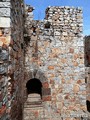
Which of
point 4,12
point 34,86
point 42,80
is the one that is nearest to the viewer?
point 4,12

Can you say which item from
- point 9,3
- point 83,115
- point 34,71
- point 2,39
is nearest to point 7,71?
point 2,39

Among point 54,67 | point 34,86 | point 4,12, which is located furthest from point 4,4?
point 34,86

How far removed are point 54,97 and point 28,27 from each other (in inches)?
93.1

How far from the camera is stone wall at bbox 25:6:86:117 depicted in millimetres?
7504

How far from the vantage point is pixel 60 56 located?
25.1ft

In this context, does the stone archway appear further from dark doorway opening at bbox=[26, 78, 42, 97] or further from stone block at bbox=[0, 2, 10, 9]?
stone block at bbox=[0, 2, 10, 9]

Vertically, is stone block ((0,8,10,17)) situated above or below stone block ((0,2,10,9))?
below

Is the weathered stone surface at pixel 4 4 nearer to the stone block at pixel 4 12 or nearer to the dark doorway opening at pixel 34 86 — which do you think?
the stone block at pixel 4 12

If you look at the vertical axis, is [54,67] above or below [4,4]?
below

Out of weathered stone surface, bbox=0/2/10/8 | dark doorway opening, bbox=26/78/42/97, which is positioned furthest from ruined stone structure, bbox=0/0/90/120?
weathered stone surface, bbox=0/2/10/8

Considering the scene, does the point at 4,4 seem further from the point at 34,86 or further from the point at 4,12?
the point at 34,86

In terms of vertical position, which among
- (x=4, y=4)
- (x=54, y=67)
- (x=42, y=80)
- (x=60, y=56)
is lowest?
(x=42, y=80)

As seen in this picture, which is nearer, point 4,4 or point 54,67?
point 4,4

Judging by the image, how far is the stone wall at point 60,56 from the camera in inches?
295
